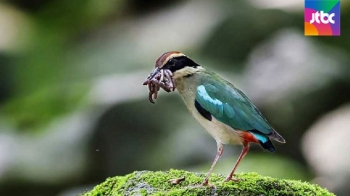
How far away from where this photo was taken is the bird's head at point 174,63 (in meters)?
4.44

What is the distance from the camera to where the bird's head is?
4.44 metres

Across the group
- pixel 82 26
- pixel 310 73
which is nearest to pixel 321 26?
pixel 310 73

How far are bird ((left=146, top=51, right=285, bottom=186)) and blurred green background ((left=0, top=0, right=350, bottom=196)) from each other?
3.91m

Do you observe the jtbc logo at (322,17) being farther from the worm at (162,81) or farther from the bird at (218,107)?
the worm at (162,81)

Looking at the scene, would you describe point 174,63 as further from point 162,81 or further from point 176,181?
point 176,181

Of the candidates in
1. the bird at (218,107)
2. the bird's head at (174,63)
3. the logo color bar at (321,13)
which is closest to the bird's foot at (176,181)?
the bird at (218,107)

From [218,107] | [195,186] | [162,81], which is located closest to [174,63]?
[162,81]

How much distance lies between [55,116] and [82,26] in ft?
15.8

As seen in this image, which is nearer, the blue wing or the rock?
the blue wing

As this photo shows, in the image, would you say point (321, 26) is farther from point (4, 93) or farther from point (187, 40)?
point (4, 93)

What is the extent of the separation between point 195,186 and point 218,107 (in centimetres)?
57

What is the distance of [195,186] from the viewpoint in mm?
4445

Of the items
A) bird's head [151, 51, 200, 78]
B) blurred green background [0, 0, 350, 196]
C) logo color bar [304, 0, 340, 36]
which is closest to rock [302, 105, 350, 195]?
blurred green background [0, 0, 350, 196]

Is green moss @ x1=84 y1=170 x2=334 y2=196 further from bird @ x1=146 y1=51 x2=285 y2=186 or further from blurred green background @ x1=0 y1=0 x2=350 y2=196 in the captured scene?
blurred green background @ x1=0 y1=0 x2=350 y2=196
